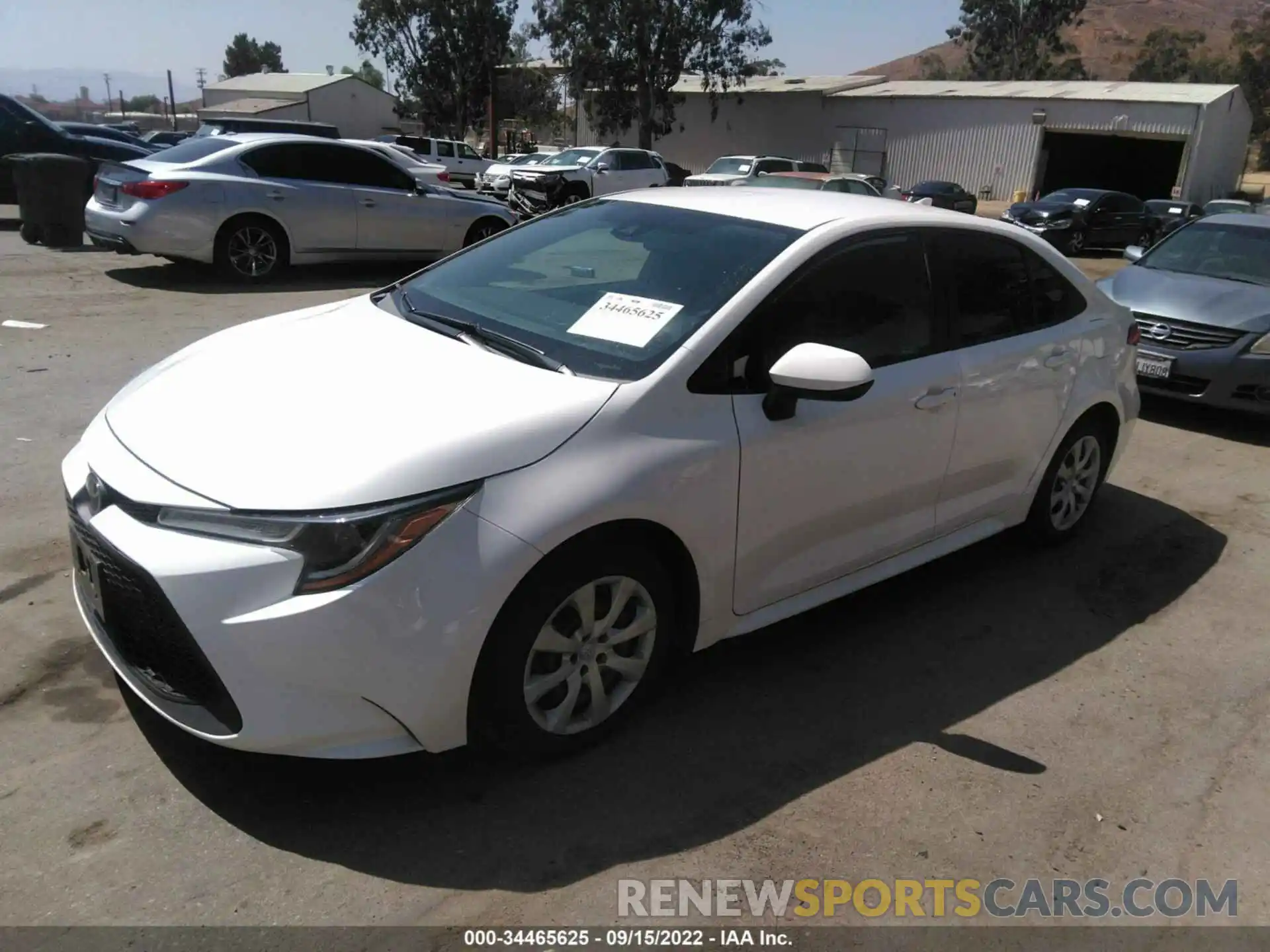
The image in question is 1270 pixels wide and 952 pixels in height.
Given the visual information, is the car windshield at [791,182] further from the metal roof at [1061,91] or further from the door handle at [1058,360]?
the metal roof at [1061,91]

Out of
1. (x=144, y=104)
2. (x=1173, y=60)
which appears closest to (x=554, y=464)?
(x=1173, y=60)

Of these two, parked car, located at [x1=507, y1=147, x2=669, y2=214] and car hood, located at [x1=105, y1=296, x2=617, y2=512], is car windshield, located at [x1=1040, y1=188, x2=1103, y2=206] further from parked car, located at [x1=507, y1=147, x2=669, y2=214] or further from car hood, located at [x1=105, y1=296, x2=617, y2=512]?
car hood, located at [x1=105, y1=296, x2=617, y2=512]

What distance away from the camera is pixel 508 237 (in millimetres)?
4340

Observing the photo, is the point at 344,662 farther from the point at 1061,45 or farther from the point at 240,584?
→ the point at 1061,45

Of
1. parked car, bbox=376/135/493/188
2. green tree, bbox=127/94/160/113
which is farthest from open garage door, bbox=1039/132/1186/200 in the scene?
green tree, bbox=127/94/160/113

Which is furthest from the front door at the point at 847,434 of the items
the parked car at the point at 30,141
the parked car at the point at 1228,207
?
the parked car at the point at 1228,207

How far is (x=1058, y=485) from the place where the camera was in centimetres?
488

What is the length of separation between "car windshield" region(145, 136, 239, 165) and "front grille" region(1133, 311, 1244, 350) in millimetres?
8823

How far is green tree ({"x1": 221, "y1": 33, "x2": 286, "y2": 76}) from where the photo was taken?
11781 centimetres

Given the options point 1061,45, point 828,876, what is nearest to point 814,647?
point 828,876

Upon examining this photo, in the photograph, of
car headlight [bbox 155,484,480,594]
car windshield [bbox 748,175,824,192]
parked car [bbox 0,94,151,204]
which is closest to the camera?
car headlight [bbox 155,484,480,594]

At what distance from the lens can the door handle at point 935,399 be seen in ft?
12.5

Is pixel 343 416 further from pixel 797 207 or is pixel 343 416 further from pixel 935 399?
pixel 935 399

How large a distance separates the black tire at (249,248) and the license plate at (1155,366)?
27.4ft
